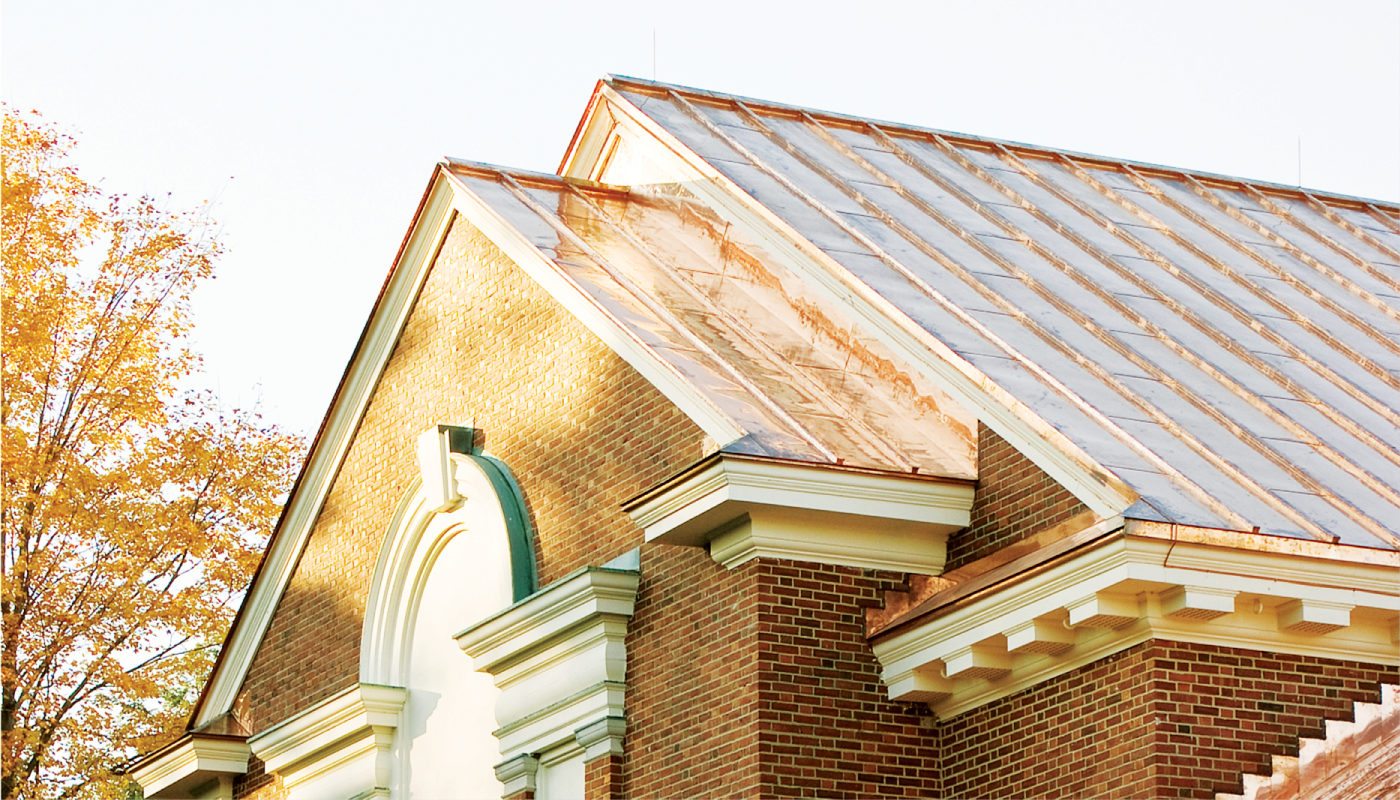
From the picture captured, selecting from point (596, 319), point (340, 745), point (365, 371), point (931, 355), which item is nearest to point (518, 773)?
point (340, 745)

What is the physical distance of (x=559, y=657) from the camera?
16.4m

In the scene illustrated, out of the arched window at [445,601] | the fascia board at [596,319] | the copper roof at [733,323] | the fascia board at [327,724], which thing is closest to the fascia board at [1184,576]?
the copper roof at [733,323]

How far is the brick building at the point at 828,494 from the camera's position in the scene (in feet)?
43.9

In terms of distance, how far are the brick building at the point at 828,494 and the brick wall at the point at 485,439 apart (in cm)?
4

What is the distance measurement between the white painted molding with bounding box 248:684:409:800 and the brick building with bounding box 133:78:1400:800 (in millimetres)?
32

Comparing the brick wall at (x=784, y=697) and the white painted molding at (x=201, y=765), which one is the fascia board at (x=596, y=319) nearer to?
the brick wall at (x=784, y=697)

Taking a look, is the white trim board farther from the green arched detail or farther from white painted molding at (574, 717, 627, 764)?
white painted molding at (574, 717, 627, 764)

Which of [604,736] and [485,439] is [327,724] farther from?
[604,736]

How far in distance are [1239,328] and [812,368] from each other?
126 inches

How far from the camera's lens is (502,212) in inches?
733

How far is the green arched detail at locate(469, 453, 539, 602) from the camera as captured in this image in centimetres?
1716

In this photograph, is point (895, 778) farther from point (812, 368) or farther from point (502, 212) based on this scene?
point (502, 212)

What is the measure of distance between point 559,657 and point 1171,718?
16.0ft

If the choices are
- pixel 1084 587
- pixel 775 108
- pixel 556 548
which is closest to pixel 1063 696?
pixel 1084 587
